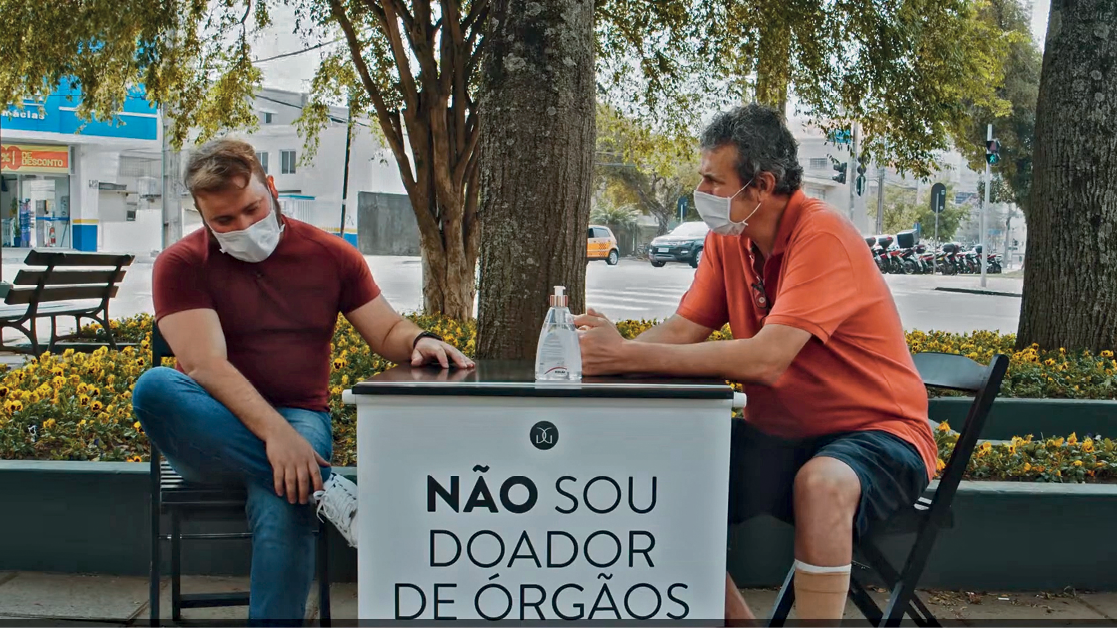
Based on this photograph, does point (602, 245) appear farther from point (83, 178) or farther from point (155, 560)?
point (155, 560)

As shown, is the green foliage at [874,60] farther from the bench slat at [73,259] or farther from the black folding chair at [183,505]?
the black folding chair at [183,505]

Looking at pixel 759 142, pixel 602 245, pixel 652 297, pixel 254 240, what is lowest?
pixel 652 297

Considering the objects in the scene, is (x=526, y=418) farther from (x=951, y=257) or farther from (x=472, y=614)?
(x=951, y=257)

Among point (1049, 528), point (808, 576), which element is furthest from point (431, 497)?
point (1049, 528)

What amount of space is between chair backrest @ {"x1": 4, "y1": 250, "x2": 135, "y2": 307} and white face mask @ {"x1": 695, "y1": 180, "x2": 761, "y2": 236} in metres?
6.68

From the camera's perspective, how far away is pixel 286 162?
51344 mm

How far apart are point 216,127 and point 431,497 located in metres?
10.9

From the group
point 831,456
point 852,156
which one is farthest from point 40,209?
point 831,456

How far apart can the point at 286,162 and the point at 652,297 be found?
106 feet

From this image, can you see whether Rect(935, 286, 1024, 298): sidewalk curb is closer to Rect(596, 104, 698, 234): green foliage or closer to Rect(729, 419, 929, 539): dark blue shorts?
Rect(596, 104, 698, 234): green foliage

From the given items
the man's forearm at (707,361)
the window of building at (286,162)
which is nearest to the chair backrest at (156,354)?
the man's forearm at (707,361)

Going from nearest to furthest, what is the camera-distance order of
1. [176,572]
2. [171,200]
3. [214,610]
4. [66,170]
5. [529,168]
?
[176,572] → [214,610] → [529,168] → [171,200] → [66,170]

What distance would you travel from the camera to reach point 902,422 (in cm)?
286

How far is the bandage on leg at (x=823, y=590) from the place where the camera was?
8.50ft
